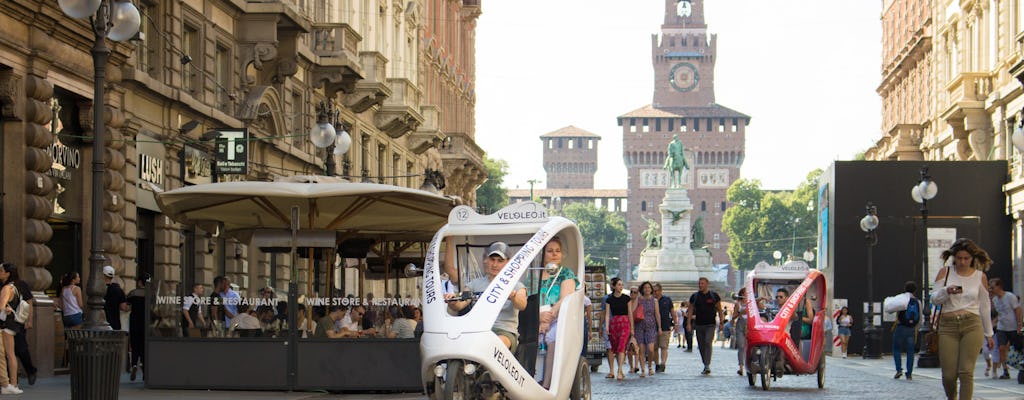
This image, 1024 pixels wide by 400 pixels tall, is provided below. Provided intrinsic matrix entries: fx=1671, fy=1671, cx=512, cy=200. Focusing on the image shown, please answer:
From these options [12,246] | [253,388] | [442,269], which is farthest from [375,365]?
[12,246]

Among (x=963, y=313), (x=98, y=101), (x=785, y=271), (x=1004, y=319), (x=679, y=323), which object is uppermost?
(x=98, y=101)

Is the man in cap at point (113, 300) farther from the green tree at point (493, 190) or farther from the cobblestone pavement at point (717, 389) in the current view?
the green tree at point (493, 190)

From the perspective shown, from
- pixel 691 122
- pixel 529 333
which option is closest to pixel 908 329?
pixel 529 333

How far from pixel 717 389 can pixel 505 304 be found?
855 cm

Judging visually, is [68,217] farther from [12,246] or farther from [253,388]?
[253,388]

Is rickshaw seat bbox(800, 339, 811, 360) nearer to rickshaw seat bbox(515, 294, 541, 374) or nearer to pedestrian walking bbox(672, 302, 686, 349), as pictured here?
rickshaw seat bbox(515, 294, 541, 374)

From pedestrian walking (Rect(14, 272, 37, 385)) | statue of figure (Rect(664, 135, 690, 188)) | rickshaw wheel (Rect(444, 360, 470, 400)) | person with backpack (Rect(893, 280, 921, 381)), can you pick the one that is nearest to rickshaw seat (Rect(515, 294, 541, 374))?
rickshaw wheel (Rect(444, 360, 470, 400))

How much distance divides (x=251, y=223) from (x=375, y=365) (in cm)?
327

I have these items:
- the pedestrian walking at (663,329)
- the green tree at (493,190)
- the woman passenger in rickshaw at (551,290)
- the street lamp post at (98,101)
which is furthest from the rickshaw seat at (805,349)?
the green tree at (493,190)

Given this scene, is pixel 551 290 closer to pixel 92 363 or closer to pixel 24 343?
pixel 92 363

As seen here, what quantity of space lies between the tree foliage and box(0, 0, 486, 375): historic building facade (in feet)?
372

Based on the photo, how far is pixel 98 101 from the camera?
46.1 ft

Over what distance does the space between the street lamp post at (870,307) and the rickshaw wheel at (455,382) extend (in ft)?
83.9

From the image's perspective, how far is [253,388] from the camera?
18.0 meters
